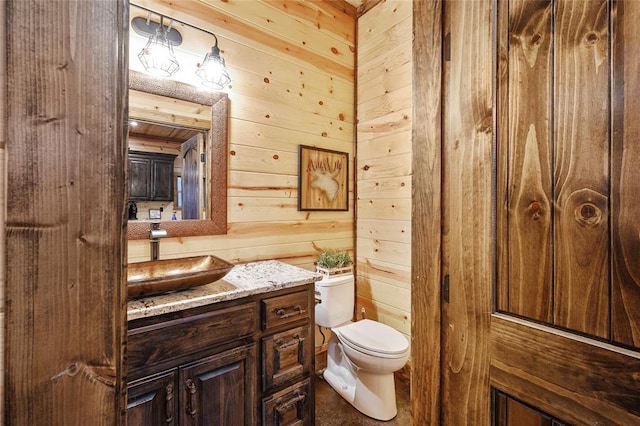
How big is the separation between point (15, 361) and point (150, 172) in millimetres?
1523

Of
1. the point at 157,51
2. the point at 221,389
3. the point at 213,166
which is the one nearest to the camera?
the point at 221,389

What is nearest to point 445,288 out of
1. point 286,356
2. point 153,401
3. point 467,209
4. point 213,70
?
point 467,209

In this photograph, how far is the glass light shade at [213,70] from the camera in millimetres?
1747

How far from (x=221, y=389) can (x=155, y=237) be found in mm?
867

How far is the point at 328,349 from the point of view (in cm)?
228

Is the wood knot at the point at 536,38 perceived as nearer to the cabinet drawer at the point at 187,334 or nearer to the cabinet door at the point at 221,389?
the cabinet drawer at the point at 187,334

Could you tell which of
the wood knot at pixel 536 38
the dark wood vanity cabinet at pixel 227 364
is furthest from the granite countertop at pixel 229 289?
the wood knot at pixel 536 38

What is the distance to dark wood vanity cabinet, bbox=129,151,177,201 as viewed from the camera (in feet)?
5.34

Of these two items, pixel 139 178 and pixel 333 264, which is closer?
pixel 139 178

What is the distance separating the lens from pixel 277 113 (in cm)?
217

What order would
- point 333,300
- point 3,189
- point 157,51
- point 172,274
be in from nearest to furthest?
point 3,189
point 172,274
point 157,51
point 333,300

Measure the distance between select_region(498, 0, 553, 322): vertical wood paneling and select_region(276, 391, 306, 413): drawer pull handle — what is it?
1.25 meters

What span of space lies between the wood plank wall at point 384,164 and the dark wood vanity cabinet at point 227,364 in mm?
946

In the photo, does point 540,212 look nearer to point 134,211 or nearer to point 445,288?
point 445,288
